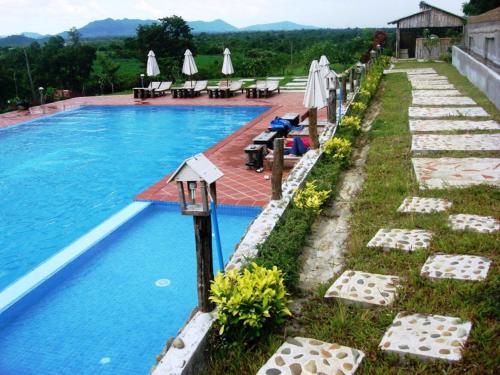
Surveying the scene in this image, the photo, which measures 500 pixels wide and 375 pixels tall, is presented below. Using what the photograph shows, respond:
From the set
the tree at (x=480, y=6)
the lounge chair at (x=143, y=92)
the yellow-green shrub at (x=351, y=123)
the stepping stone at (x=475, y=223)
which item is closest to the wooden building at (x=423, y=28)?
the tree at (x=480, y=6)

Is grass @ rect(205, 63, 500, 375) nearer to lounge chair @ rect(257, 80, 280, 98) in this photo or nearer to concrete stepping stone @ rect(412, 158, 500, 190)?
concrete stepping stone @ rect(412, 158, 500, 190)

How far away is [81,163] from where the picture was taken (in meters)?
11.9

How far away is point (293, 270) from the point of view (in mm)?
4551

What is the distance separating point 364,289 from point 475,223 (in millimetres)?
1935

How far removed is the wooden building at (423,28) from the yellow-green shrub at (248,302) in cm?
2806

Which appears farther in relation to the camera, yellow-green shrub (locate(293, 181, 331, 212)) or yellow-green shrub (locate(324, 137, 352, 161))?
yellow-green shrub (locate(324, 137, 352, 161))

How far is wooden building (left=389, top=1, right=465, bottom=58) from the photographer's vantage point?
29.0m

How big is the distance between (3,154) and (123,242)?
7.90 m

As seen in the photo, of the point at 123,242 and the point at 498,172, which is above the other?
the point at 498,172

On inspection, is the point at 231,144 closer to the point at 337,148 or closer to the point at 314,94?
the point at 314,94

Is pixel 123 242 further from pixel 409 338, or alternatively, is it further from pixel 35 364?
pixel 409 338

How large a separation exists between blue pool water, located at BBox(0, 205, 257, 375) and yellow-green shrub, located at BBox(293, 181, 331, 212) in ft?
4.29

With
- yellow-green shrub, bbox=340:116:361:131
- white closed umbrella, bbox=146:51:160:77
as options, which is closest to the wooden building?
white closed umbrella, bbox=146:51:160:77

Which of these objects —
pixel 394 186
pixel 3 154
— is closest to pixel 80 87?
pixel 3 154
